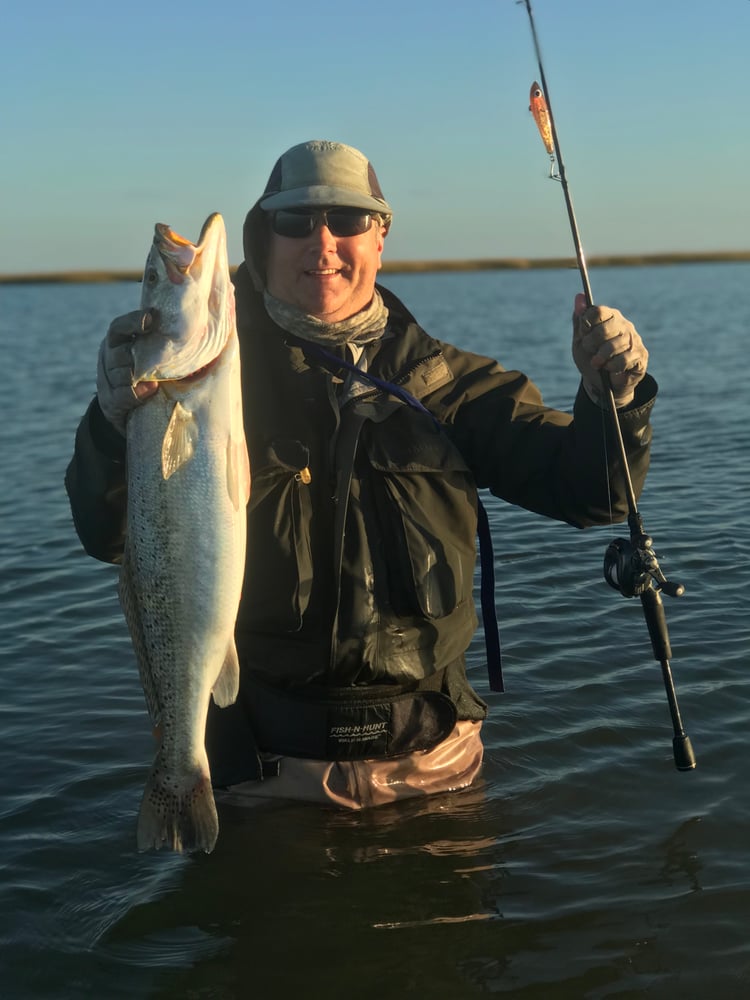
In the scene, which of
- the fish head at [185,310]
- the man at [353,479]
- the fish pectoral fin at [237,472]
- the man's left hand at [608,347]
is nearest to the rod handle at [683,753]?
the man at [353,479]

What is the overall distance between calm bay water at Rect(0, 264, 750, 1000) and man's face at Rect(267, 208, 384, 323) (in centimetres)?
74

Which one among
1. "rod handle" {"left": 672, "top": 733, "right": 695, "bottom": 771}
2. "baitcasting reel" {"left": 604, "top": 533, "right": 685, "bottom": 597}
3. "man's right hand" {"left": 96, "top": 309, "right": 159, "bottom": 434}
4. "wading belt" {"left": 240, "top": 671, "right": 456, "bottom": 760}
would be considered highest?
"man's right hand" {"left": 96, "top": 309, "right": 159, "bottom": 434}

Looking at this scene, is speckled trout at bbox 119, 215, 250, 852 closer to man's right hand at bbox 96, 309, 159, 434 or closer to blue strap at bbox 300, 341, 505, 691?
man's right hand at bbox 96, 309, 159, 434

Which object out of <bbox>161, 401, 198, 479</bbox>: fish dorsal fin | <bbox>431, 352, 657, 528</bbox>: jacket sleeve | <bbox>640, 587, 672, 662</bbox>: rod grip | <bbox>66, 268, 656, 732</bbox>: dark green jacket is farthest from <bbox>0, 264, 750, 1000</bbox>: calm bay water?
<bbox>161, 401, 198, 479</bbox>: fish dorsal fin

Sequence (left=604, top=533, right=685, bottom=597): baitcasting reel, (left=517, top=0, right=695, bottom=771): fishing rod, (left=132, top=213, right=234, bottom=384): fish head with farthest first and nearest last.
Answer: (left=604, top=533, right=685, bottom=597): baitcasting reel
(left=517, top=0, right=695, bottom=771): fishing rod
(left=132, top=213, right=234, bottom=384): fish head

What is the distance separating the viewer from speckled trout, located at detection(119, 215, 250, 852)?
3600 millimetres

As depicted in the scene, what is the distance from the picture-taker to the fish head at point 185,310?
3586 mm

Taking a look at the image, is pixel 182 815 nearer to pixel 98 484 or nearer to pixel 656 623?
pixel 98 484

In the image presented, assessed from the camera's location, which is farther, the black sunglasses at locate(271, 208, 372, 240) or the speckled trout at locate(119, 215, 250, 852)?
the black sunglasses at locate(271, 208, 372, 240)

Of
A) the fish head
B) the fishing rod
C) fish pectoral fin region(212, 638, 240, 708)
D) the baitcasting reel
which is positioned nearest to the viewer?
the fish head

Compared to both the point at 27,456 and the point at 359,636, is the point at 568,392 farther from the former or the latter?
the point at 359,636

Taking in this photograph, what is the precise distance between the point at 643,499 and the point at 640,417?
7.51m

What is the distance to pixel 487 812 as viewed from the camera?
5223 mm

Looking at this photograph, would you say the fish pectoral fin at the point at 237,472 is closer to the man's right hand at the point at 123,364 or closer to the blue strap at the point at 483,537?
the man's right hand at the point at 123,364
